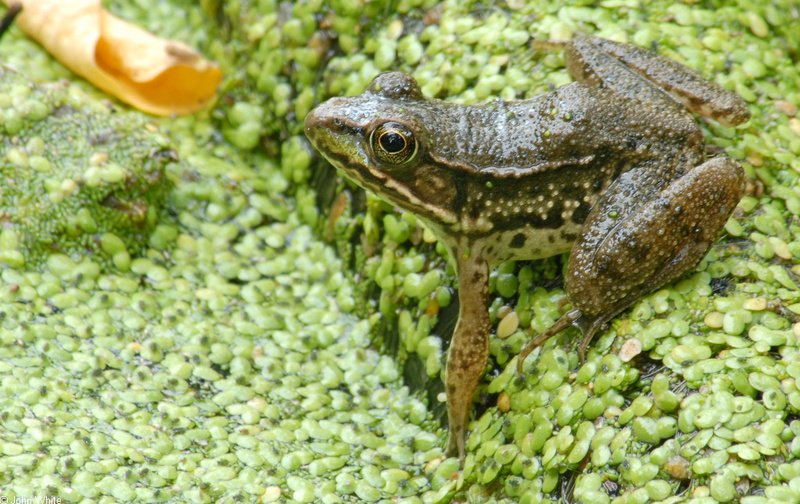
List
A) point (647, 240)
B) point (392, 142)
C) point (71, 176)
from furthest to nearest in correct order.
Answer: point (71, 176)
point (392, 142)
point (647, 240)

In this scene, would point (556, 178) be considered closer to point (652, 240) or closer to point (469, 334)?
point (652, 240)

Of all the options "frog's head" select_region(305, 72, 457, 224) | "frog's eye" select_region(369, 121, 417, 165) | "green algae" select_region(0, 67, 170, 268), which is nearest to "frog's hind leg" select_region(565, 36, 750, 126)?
"frog's head" select_region(305, 72, 457, 224)

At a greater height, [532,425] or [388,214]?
[388,214]

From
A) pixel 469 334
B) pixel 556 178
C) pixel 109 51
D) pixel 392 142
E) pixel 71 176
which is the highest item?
pixel 392 142

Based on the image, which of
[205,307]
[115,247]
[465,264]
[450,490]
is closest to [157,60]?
[115,247]

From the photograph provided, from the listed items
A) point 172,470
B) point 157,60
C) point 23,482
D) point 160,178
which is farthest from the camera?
point 157,60

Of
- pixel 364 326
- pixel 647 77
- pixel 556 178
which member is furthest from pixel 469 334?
pixel 647 77

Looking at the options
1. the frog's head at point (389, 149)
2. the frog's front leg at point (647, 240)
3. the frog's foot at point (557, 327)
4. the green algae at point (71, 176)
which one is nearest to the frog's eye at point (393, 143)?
the frog's head at point (389, 149)

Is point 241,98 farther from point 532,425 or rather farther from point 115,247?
point 532,425
